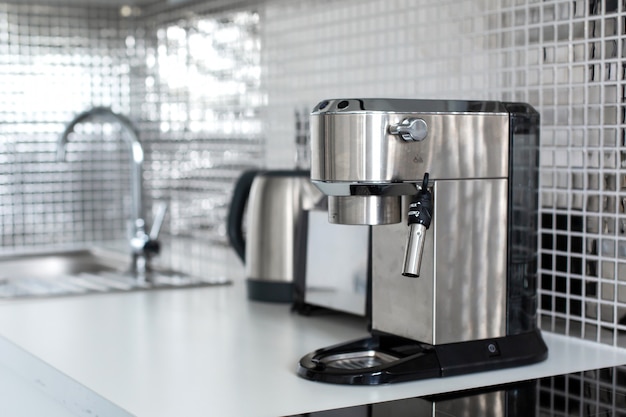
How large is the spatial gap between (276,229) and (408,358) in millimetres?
582

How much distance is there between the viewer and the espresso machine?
1121 mm

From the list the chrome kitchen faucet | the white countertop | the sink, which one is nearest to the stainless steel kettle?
the white countertop

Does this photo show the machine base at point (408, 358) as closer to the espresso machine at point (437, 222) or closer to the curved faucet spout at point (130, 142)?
the espresso machine at point (437, 222)

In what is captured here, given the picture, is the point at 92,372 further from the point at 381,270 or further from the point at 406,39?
the point at 406,39

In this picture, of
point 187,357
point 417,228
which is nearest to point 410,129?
point 417,228

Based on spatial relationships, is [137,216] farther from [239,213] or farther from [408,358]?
[408,358]

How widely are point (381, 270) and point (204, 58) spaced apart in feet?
3.70

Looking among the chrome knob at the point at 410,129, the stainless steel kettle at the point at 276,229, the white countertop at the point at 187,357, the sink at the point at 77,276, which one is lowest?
the white countertop at the point at 187,357

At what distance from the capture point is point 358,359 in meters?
1.27

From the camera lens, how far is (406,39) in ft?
5.55

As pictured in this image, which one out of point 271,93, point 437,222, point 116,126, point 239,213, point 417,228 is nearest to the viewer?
point 417,228

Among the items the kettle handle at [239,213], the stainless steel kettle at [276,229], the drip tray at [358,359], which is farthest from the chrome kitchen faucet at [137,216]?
the drip tray at [358,359]

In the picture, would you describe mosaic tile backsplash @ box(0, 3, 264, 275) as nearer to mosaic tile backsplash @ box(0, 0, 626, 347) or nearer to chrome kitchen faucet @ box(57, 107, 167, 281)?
mosaic tile backsplash @ box(0, 0, 626, 347)

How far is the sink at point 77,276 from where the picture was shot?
1.87 m
